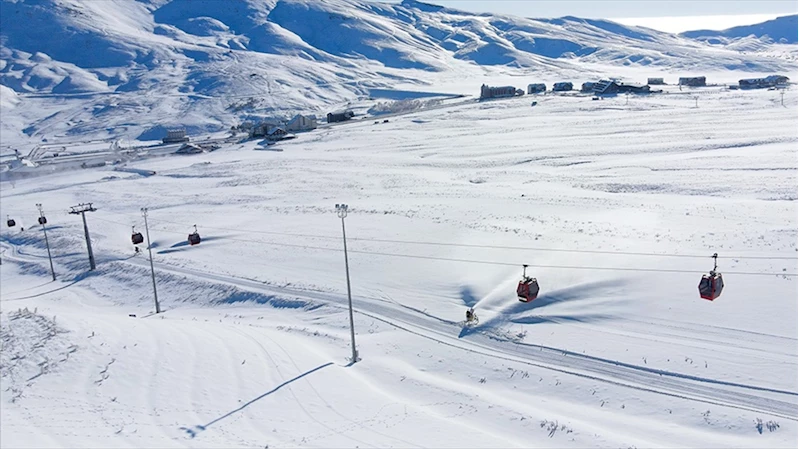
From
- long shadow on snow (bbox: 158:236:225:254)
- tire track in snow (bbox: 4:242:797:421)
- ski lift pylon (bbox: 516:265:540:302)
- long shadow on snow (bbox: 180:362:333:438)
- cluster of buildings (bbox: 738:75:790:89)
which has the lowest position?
tire track in snow (bbox: 4:242:797:421)

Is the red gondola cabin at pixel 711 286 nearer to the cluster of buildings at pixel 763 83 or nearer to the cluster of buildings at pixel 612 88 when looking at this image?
the cluster of buildings at pixel 612 88

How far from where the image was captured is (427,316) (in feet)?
86.3

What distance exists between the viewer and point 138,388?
2000cm

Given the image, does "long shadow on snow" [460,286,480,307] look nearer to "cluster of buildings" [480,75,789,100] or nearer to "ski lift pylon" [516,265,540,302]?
"ski lift pylon" [516,265,540,302]

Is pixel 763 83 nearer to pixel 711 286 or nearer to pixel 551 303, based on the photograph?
pixel 551 303

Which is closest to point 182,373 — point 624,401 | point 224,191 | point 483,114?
point 624,401

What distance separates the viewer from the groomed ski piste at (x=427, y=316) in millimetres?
17453

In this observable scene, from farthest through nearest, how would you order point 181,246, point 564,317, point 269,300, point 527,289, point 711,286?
point 181,246 < point 269,300 < point 564,317 < point 527,289 < point 711,286


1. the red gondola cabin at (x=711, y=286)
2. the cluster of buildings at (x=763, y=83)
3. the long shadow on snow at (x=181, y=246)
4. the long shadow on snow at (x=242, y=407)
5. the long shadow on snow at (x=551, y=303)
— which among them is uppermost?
the cluster of buildings at (x=763, y=83)

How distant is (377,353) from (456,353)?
10.9ft

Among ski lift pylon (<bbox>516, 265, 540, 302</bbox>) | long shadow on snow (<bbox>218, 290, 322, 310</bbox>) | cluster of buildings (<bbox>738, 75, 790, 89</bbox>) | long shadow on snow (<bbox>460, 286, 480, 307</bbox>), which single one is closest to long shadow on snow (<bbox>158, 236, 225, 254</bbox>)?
long shadow on snow (<bbox>218, 290, 322, 310</bbox>)

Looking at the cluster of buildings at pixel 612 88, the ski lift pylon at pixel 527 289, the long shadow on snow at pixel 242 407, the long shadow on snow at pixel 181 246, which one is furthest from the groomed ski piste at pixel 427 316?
the cluster of buildings at pixel 612 88

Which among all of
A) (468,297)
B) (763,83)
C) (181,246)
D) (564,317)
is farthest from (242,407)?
(763,83)

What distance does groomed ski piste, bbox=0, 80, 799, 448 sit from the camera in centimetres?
1745
